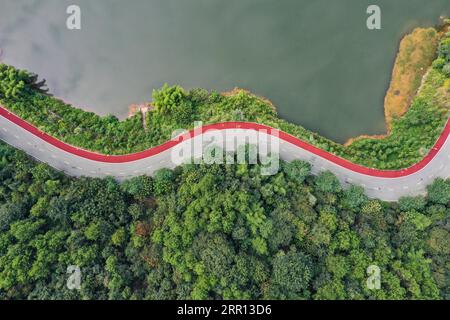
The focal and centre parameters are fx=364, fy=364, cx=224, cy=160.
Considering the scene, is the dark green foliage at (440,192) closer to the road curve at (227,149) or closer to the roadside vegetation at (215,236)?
the roadside vegetation at (215,236)

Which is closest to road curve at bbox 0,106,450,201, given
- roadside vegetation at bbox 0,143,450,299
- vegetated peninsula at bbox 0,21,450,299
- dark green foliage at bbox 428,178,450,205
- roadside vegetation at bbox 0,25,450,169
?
roadside vegetation at bbox 0,25,450,169

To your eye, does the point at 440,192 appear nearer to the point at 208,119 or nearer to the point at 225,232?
the point at 225,232

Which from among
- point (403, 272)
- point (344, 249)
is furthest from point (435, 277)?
point (344, 249)

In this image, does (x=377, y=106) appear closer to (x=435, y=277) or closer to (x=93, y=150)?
(x=435, y=277)

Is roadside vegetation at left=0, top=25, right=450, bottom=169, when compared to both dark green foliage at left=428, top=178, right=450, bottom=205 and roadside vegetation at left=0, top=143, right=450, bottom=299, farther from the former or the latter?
roadside vegetation at left=0, top=143, right=450, bottom=299

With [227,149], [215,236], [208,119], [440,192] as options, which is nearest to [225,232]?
[215,236]

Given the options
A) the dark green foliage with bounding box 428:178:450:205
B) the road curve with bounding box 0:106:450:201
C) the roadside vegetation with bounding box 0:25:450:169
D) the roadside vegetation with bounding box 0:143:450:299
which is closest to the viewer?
the roadside vegetation with bounding box 0:143:450:299

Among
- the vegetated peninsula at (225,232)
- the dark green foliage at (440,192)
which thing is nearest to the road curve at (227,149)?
the vegetated peninsula at (225,232)
